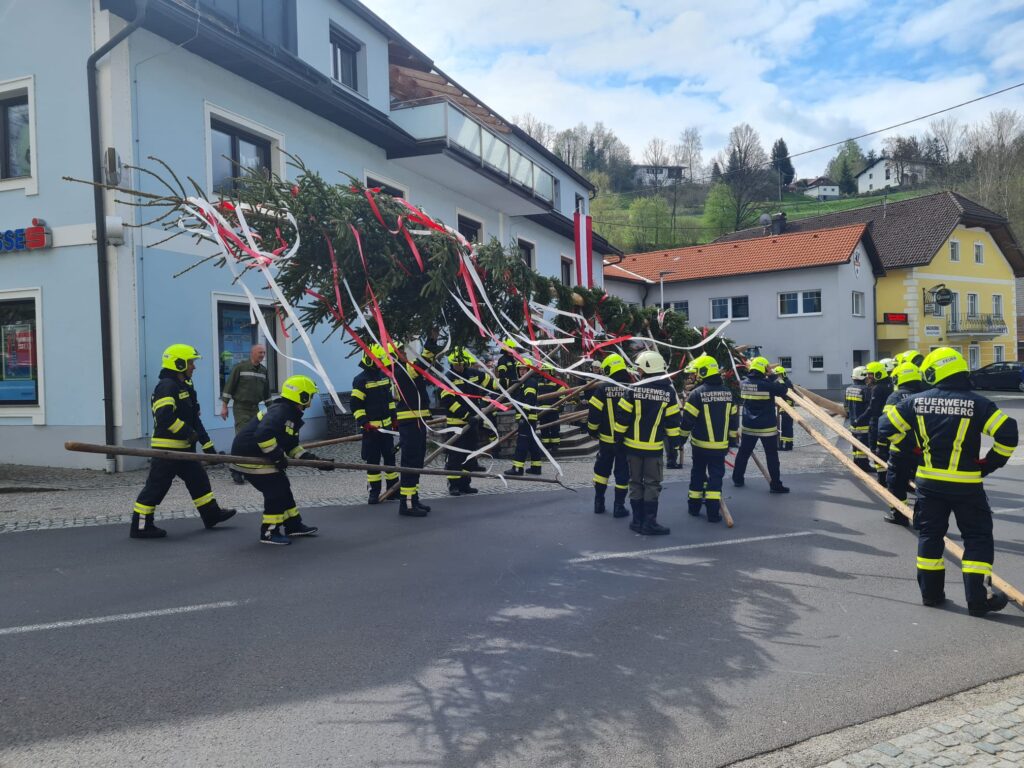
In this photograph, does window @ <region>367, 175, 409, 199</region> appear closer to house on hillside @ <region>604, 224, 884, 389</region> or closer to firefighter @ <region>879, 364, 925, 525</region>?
firefighter @ <region>879, 364, 925, 525</region>

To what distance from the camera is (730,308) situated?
117 feet

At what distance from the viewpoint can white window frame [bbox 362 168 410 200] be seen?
15469mm

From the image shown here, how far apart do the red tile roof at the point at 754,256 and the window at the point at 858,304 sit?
2.41 meters

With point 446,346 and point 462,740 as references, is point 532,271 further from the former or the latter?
point 462,740

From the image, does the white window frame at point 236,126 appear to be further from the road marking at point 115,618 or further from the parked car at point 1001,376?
the parked car at point 1001,376

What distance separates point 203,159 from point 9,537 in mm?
6994

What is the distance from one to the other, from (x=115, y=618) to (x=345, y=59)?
47.8 ft


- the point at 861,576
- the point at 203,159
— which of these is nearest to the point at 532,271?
the point at 861,576

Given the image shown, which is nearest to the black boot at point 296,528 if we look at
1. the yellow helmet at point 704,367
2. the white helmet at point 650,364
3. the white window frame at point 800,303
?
the white helmet at point 650,364

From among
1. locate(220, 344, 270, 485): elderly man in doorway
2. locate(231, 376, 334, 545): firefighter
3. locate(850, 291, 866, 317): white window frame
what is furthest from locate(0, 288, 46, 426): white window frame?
locate(850, 291, 866, 317): white window frame

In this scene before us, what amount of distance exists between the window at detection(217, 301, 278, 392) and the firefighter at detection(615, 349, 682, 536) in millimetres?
7060

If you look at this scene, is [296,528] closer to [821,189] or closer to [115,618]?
[115,618]

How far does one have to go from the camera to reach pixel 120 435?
10.2m

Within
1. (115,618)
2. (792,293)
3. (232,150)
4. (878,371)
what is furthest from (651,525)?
(792,293)
